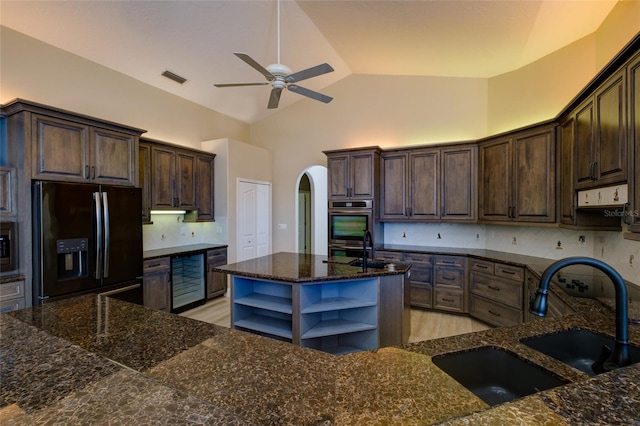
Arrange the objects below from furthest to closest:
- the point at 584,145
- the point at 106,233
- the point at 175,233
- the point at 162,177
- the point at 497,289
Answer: the point at 175,233 < the point at 162,177 < the point at 497,289 < the point at 106,233 < the point at 584,145

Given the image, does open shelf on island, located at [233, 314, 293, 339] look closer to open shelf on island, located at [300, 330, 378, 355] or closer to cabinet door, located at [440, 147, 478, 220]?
open shelf on island, located at [300, 330, 378, 355]

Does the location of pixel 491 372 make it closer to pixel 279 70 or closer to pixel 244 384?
pixel 244 384

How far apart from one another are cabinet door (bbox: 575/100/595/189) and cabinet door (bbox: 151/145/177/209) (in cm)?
476

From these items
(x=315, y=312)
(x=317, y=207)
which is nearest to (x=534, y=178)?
(x=315, y=312)

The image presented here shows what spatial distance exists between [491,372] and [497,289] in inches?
113

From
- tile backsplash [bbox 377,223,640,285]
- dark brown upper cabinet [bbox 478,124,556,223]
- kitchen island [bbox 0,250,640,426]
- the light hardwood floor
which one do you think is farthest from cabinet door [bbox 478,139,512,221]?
kitchen island [bbox 0,250,640,426]

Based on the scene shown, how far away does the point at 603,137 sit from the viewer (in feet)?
7.10

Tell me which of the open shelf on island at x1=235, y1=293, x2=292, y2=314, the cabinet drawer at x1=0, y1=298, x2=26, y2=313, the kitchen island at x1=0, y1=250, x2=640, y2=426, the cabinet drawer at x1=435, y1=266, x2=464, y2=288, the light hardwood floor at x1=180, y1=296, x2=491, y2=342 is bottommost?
the light hardwood floor at x1=180, y1=296, x2=491, y2=342

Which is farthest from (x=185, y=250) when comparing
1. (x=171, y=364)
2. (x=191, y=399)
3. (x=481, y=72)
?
(x=481, y=72)

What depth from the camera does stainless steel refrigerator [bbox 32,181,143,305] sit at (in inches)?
104

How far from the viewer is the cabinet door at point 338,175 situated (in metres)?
4.79

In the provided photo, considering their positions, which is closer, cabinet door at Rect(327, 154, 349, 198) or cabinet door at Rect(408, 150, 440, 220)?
cabinet door at Rect(408, 150, 440, 220)

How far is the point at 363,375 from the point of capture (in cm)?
88

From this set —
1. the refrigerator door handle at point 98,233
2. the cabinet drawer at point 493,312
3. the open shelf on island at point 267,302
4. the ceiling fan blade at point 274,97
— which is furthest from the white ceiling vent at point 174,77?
the cabinet drawer at point 493,312
